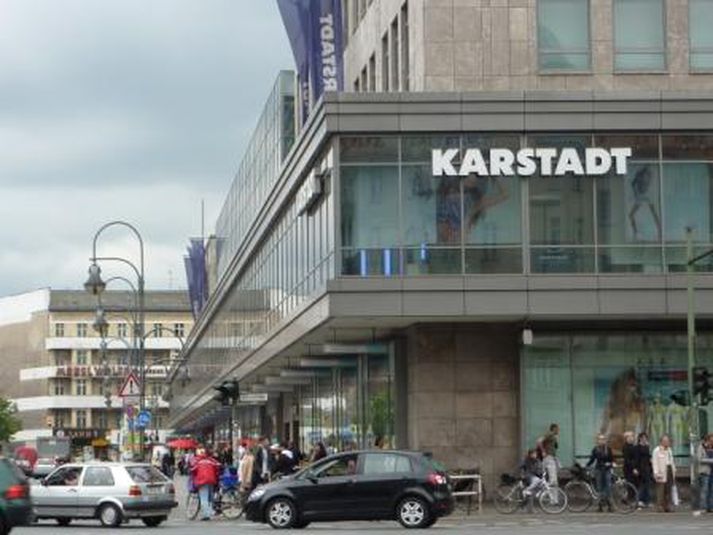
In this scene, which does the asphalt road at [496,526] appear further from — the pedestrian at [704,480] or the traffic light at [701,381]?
the traffic light at [701,381]

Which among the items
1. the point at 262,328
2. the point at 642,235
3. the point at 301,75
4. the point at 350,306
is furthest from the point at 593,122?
the point at 262,328

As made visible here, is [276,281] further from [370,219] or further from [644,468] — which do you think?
[644,468]

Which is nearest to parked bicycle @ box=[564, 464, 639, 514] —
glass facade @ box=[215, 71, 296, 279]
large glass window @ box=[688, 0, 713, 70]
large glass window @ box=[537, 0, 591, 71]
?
large glass window @ box=[537, 0, 591, 71]

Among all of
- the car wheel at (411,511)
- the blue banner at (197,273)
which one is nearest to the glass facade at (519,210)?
the car wheel at (411,511)

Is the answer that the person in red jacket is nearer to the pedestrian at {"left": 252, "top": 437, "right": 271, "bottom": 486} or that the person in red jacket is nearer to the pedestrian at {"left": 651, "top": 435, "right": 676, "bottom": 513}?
the pedestrian at {"left": 252, "top": 437, "right": 271, "bottom": 486}

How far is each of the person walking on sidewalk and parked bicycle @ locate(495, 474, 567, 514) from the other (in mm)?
1855

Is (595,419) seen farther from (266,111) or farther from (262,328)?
(266,111)

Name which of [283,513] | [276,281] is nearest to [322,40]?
[276,281]

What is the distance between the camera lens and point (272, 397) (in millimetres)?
72938

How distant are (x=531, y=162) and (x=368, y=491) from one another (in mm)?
10639

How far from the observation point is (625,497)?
1469 inches

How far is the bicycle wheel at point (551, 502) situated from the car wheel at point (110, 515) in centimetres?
917

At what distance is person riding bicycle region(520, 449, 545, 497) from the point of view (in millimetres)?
36812

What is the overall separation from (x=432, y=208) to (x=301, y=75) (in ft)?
38.5
